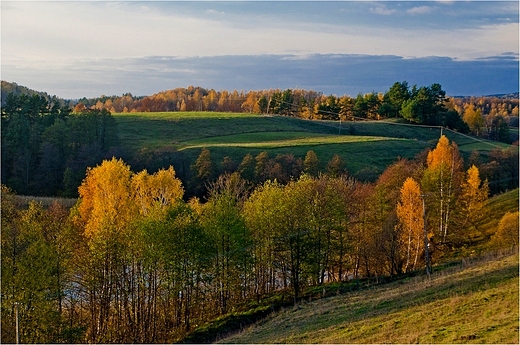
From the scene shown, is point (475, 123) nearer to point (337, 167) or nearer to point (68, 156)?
point (337, 167)

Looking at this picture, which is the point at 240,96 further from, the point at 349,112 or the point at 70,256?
the point at 70,256

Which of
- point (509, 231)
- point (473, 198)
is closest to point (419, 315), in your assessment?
point (509, 231)

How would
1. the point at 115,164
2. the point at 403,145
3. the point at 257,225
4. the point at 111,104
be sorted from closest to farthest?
the point at 257,225, the point at 115,164, the point at 403,145, the point at 111,104

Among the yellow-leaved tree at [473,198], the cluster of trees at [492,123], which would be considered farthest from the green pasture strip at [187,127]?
the yellow-leaved tree at [473,198]

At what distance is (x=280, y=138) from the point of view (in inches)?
3873

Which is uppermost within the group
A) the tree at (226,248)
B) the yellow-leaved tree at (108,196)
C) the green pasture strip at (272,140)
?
the green pasture strip at (272,140)

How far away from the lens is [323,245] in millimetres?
39156

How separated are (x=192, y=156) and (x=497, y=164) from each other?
144 feet

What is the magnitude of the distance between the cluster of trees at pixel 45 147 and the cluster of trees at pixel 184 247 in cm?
3122

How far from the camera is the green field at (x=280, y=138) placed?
8181cm

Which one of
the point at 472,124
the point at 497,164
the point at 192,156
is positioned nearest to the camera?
the point at 497,164

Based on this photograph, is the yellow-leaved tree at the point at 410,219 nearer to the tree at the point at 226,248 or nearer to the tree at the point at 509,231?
the tree at the point at 509,231

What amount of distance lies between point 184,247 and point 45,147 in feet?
162

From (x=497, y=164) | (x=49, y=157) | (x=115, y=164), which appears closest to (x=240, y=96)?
(x=49, y=157)
